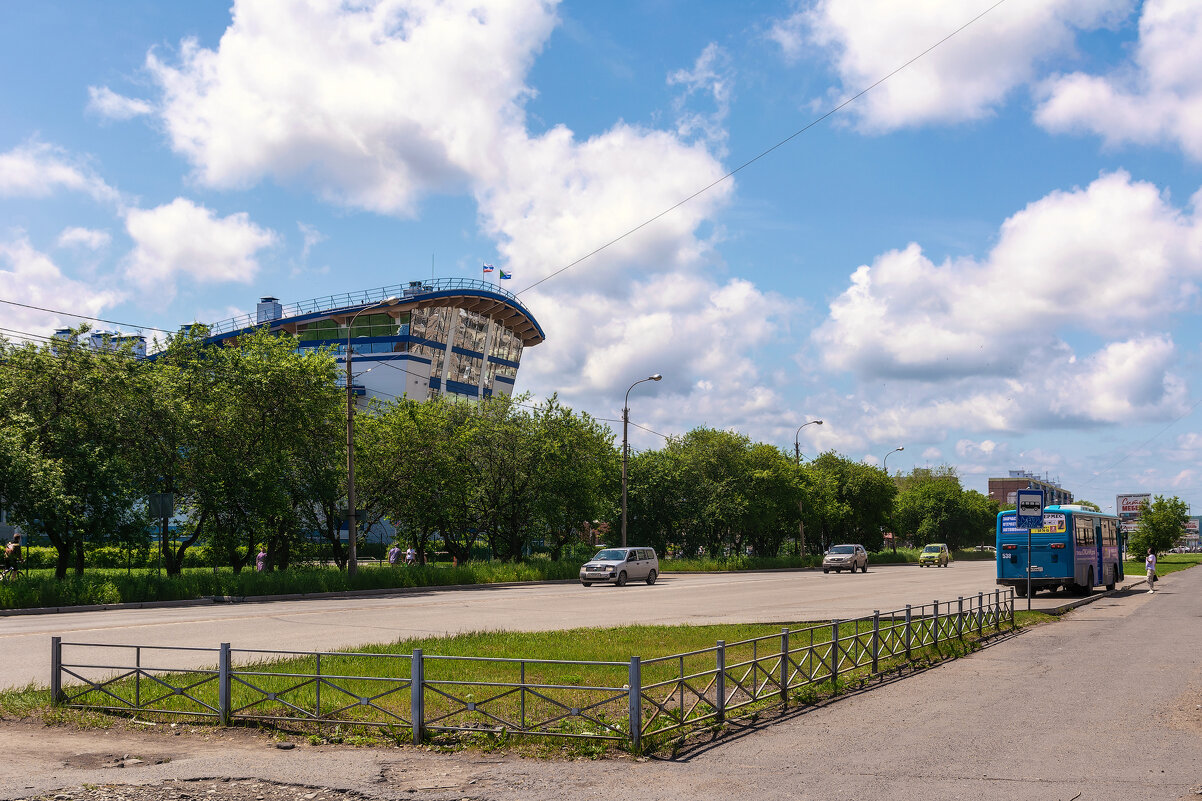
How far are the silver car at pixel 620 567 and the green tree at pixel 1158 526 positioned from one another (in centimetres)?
4933

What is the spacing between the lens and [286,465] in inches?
1448

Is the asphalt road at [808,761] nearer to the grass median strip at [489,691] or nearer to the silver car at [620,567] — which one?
the grass median strip at [489,691]

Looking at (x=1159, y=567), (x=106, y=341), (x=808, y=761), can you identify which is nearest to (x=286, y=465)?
(x=106, y=341)

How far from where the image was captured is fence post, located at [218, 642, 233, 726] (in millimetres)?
9578

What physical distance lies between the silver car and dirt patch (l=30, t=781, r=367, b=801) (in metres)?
30.6

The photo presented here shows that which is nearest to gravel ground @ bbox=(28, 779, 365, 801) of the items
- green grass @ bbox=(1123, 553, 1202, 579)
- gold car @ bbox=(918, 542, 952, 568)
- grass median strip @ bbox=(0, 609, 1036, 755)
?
grass median strip @ bbox=(0, 609, 1036, 755)

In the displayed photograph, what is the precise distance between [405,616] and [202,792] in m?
15.4

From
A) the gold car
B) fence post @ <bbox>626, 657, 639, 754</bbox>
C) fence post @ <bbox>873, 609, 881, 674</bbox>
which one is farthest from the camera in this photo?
the gold car

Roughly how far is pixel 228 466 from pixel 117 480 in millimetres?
5062

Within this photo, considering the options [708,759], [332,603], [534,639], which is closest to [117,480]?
[332,603]

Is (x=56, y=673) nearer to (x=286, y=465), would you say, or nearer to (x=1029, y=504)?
(x=1029, y=504)

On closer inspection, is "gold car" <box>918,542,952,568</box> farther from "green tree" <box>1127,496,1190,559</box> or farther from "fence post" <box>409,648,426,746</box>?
"fence post" <box>409,648,426,746</box>

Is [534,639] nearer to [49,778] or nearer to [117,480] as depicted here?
[49,778]

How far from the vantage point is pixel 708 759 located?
822 cm
